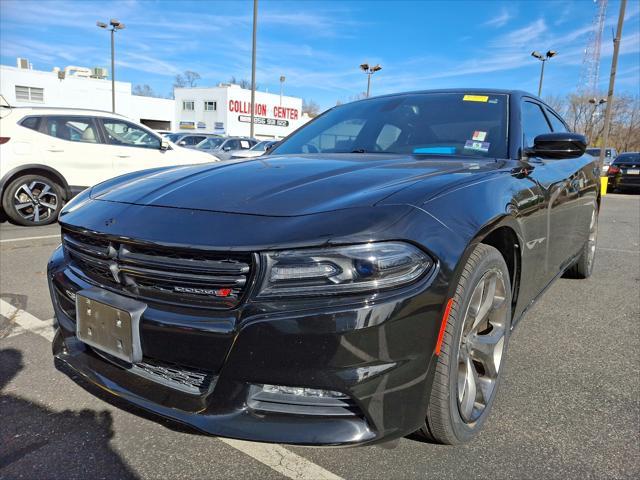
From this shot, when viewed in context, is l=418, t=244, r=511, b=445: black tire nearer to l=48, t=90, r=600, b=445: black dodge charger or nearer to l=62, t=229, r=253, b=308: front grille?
l=48, t=90, r=600, b=445: black dodge charger

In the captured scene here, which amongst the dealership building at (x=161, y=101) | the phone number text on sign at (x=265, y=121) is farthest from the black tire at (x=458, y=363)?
the phone number text on sign at (x=265, y=121)

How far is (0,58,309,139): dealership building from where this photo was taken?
127ft

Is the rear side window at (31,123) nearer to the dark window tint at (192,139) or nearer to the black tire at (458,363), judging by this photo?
the black tire at (458,363)

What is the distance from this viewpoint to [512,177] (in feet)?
7.63

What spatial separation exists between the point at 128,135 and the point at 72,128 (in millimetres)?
878

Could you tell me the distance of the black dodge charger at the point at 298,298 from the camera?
146 centimetres

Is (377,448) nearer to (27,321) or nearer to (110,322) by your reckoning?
(110,322)

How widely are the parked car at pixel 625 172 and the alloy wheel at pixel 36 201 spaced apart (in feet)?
57.4

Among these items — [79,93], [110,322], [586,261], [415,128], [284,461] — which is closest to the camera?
[110,322]

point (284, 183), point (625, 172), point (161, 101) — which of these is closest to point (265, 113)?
point (161, 101)

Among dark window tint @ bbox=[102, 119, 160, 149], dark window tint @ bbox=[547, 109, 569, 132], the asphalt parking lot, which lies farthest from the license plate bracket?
dark window tint @ bbox=[102, 119, 160, 149]

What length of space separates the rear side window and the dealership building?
34.0m

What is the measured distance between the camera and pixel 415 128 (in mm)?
2996

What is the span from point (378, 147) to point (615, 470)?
6.62ft
